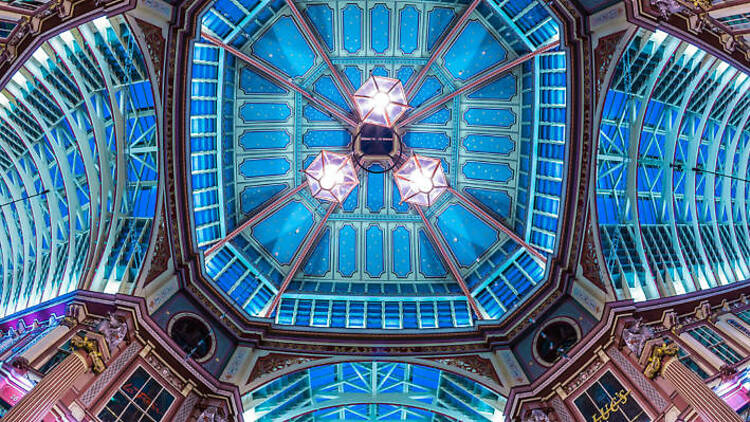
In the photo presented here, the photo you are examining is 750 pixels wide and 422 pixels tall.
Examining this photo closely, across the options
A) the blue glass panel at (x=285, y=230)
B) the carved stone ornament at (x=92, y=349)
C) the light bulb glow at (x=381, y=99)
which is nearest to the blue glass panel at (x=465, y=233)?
the blue glass panel at (x=285, y=230)

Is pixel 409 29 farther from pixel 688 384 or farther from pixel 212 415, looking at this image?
pixel 212 415

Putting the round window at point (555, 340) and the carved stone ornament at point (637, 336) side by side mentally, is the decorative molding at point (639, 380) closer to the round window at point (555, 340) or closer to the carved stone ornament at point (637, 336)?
→ the carved stone ornament at point (637, 336)

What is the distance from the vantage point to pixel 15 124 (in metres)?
18.5

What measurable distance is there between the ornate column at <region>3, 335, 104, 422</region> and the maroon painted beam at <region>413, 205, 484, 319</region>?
16.6 m

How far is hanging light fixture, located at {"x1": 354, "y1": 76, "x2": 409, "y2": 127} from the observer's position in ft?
78.4

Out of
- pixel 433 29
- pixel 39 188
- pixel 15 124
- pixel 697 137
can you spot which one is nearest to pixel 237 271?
A: pixel 39 188

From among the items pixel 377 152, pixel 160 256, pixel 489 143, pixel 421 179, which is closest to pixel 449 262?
pixel 421 179

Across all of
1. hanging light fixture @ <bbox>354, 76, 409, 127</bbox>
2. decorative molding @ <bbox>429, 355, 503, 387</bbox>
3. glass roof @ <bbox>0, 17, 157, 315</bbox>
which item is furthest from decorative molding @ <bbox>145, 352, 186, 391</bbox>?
hanging light fixture @ <bbox>354, 76, 409, 127</bbox>

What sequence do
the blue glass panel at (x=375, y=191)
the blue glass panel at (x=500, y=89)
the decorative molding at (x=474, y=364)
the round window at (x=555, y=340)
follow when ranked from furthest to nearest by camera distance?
the blue glass panel at (x=375, y=191) → the blue glass panel at (x=500, y=89) → the decorative molding at (x=474, y=364) → the round window at (x=555, y=340)

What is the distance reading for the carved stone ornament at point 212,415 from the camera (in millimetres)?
18562

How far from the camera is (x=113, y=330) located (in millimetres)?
16719

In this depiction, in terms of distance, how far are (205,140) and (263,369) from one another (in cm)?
1141

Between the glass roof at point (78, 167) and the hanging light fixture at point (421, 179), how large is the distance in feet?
38.9

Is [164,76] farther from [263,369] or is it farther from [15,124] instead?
[263,369]
